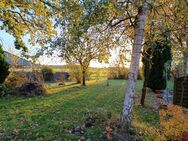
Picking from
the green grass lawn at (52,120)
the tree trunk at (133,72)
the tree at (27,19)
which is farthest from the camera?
the tree at (27,19)

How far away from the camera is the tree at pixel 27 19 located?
43.8ft

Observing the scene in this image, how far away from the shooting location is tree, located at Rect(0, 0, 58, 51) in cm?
1334

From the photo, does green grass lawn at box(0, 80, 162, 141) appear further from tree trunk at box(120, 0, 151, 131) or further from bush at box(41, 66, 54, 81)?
bush at box(41, 66, 54, 81)

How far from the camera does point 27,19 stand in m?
15.6

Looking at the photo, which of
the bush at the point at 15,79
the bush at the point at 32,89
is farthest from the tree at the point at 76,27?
the bush at the point at 15,79

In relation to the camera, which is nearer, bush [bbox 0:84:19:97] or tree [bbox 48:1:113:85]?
tree [bbox 48:1:113:85]

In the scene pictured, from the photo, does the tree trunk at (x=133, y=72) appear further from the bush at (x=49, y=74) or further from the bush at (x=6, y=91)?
the bush at (x=49, y=74)

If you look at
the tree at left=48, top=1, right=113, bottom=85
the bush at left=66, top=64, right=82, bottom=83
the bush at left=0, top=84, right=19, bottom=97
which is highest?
the tree at left=48, top=1, right=113, bottom=85

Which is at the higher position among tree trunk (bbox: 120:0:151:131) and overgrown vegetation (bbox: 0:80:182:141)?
tree trunk (bbox: 120:0:151:131)

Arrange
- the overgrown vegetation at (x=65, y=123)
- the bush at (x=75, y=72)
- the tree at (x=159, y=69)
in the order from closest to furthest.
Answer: the overgrown vegetation at (x=65, y=123) < the tree at (x=159, y=69) < the bush at (x=75, y=72)

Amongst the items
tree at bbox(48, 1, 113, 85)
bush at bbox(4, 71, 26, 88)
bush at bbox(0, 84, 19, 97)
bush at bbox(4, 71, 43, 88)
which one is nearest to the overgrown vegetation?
tree at bbox(48, 1, 113, 85)

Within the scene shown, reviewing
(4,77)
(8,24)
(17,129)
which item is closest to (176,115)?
(17,129)

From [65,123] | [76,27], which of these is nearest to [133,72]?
[76,27]

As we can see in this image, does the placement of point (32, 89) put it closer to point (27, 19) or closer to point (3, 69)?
point (3, 69)
